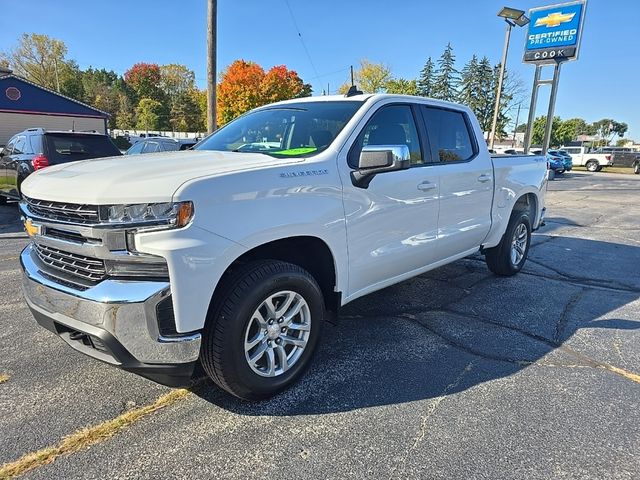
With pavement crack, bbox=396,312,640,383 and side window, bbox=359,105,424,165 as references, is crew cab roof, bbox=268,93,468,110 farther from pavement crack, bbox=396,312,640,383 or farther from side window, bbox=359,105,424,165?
pavement crack, bbox=396,312,640,383

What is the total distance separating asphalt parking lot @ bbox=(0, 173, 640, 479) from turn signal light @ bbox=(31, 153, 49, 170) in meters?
4.79

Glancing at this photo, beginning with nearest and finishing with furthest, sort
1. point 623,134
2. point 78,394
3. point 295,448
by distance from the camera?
Answer: point 295,448, point 78,394, point 623,134

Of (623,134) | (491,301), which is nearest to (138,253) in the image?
(491,301)

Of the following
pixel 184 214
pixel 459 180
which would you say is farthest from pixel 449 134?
pixel 184 214

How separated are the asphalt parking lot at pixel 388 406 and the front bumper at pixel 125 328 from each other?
446mm

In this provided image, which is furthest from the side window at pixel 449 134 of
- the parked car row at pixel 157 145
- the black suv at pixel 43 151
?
the parked car row at pixel 157 145

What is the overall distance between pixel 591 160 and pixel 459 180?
4274 centimetres

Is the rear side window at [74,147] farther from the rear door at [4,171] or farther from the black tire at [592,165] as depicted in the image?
the black tire at [592,165]

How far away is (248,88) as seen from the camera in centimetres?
5722

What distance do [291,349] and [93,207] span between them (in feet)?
4.92

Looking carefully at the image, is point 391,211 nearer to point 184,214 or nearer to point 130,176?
point 184,214

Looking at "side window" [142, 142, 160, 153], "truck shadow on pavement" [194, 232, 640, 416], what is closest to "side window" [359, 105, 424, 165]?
"truck shadow on pavement" [194, 232, 640, 416]

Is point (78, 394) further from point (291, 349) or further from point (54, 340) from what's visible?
point (291, 349)

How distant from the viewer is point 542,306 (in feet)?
15.6
